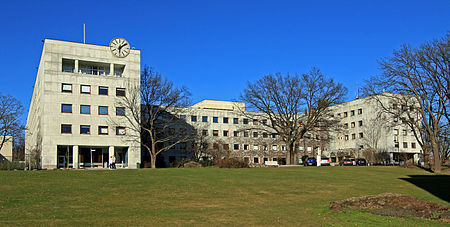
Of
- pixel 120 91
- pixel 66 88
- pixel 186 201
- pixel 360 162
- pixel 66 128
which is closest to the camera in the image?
pixel 186 201

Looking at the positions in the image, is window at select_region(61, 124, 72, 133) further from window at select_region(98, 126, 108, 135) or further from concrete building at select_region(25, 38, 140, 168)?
window at select_region(98, 126, 108, 135)

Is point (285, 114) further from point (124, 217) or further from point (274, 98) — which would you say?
point (124, 217)

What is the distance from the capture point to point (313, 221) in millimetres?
15359

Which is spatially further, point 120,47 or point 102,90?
point 120,47

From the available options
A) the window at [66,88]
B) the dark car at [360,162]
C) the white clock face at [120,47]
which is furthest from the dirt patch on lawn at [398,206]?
the dark car at [360,162]

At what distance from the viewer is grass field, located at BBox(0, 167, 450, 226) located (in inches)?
591

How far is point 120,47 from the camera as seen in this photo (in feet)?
213

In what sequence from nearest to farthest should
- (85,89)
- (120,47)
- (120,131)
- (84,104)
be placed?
(84,104), (85,89), (120,131), (120,47)

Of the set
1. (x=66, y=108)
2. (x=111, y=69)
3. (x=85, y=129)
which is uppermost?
(x=111, y=69)

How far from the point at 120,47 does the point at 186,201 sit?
49466mm

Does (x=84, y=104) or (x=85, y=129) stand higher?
(x=84, y=104)

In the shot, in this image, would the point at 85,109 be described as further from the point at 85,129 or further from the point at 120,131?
the point at 120,131

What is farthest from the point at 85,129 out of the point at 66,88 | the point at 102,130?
the point at 66,88

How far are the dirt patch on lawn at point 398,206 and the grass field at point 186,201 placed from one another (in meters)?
0.82
